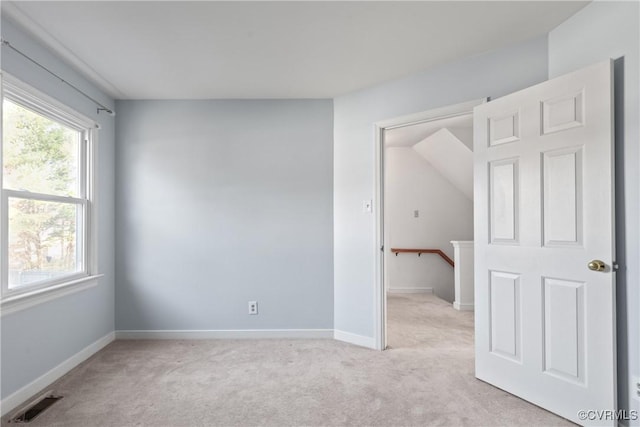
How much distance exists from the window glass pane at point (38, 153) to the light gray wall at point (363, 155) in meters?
2.26

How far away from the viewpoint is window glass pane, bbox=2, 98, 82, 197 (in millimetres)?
2104

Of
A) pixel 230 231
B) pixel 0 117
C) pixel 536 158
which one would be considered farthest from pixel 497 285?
pixel 0 117

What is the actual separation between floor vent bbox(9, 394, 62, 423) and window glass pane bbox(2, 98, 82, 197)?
4.44 ft

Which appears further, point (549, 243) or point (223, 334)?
point (223, 334)

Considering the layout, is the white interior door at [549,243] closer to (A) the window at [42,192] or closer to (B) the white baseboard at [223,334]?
(B) the white baseboard at [223,334]

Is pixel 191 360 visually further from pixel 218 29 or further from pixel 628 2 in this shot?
pixel 628 2

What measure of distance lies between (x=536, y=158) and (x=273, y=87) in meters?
2.14

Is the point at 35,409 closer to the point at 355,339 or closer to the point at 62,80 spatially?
the point at 62,80

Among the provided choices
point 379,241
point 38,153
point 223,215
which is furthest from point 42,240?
point 379,241

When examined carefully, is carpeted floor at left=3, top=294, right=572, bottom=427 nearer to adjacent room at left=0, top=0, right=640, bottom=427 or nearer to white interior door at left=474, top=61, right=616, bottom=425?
adjacent room at left=0, top=0, right=640, bottom=427

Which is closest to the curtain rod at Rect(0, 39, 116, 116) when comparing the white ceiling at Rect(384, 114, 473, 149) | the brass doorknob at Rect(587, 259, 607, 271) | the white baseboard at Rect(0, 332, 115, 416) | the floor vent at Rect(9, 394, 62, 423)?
the white baseboard at Rect(0, 332, 115, 416)

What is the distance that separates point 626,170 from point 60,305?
369 centimetres

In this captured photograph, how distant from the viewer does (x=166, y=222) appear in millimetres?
3307

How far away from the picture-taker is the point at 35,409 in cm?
203
